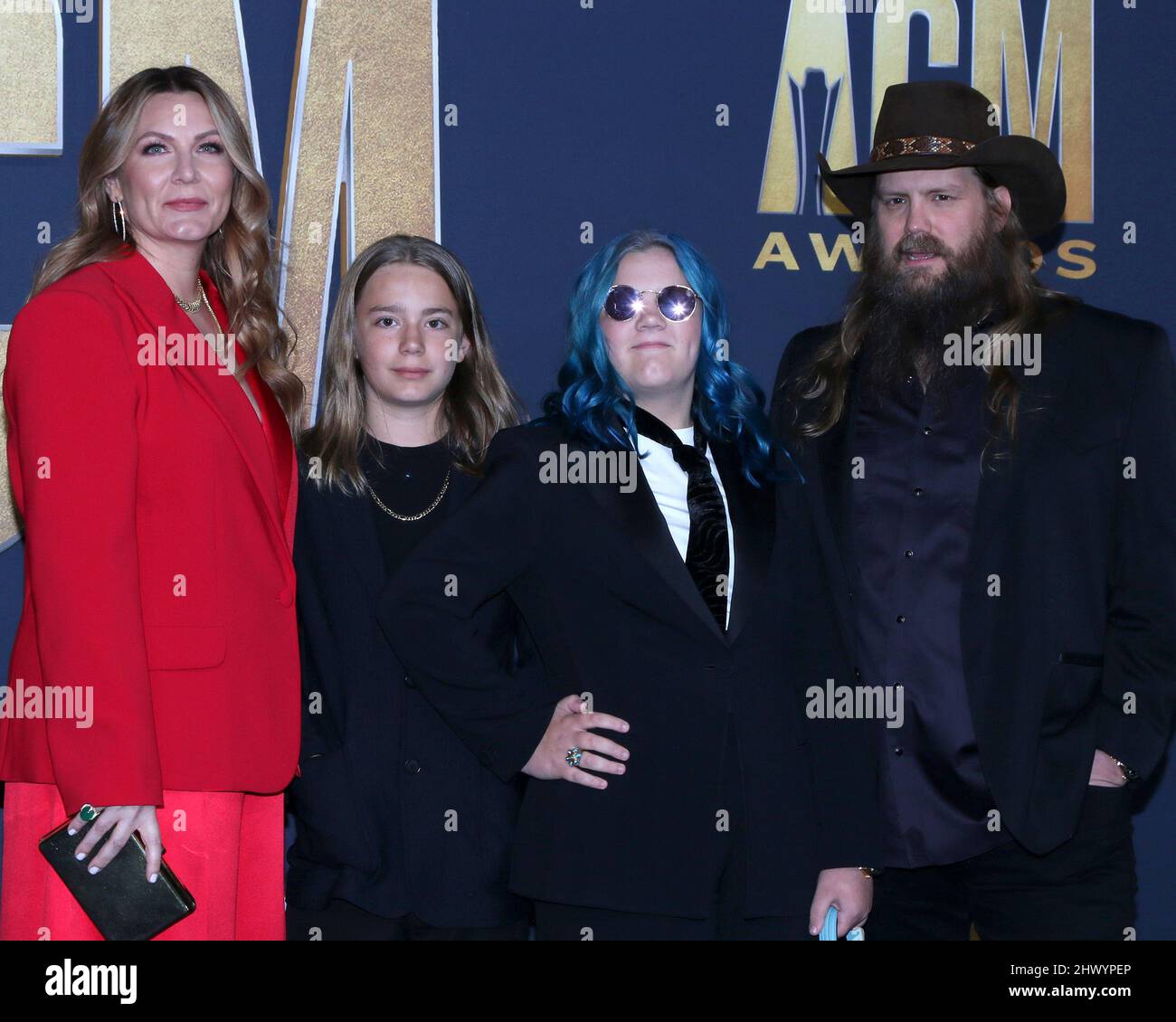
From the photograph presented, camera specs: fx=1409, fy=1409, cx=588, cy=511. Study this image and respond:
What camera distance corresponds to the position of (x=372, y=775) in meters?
3.19

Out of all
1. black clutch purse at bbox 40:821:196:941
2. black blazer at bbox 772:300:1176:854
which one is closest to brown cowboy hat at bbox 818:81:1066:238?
black blazer at bbox 772:300:1176:854

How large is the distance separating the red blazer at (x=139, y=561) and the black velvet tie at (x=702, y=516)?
84 cm

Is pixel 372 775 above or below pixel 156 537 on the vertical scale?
below

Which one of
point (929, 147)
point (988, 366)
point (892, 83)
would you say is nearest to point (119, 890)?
point (988, 366)

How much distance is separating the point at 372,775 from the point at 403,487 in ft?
2.24

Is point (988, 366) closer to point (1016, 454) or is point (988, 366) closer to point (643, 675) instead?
point (1016, 454)

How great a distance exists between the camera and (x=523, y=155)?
4246 millimetres

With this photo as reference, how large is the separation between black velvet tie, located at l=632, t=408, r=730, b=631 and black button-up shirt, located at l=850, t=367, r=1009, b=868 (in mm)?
424

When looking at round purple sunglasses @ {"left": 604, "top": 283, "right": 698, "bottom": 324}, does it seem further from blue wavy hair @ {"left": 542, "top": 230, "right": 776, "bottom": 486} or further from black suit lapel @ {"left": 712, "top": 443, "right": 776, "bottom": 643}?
black suit lapel @ {"left": 712, "top": 443, "right": 776, "bottom": 643}

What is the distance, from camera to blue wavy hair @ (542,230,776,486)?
306 cm

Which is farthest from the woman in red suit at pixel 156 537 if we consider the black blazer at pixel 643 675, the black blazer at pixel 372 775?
the black blazer at pixel 643 675

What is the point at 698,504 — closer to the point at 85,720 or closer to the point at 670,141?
the point at 85,720

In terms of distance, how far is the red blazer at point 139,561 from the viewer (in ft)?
8.54

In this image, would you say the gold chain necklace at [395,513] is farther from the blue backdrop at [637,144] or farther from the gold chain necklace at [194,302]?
the blue backdrop at [637,144]
